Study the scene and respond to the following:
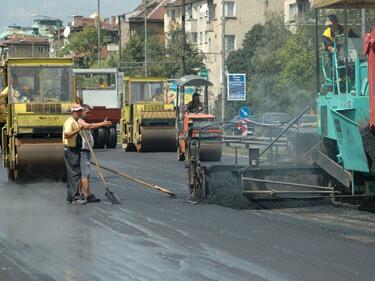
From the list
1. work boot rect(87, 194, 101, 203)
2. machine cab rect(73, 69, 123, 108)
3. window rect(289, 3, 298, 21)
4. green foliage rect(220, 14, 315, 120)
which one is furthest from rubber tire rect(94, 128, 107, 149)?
window rect(289, 3, 298, 21)

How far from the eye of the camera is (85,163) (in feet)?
55.2

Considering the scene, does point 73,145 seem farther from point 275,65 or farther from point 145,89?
point 275,65

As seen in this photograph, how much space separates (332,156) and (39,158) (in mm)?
7657

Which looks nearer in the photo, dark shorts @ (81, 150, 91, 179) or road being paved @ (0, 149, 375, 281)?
road being paved @ (0, 149, 375, 281)

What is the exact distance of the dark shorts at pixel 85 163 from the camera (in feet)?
54.3

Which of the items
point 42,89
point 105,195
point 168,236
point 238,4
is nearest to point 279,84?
point 238,4

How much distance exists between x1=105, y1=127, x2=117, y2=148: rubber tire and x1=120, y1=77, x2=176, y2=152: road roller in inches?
58.0

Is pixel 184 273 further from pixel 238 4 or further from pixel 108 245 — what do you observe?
pixel 238 4

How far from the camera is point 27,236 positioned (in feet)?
39.5

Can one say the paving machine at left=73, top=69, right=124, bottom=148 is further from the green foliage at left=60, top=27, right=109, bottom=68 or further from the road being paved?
the green foliage at left=60, top=27, right=109, bottom=68

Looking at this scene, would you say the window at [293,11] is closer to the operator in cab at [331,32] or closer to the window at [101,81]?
the window at [101,81]

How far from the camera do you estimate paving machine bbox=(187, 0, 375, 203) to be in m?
12.7

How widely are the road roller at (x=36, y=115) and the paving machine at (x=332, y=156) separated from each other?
496 cm

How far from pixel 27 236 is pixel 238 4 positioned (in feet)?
256
